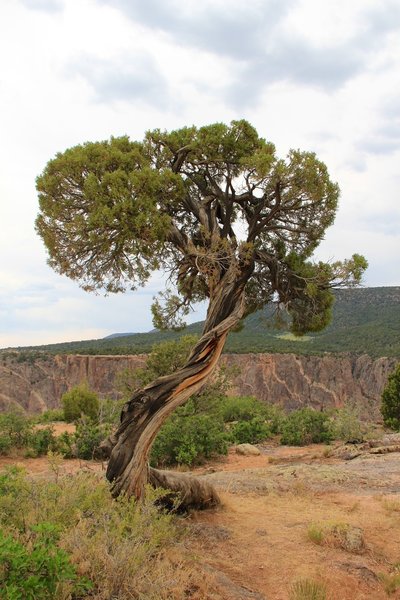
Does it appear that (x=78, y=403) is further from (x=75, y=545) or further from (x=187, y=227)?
(x=75, y=545)

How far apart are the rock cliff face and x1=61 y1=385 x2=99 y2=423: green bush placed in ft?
60.0

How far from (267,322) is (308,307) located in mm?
1183

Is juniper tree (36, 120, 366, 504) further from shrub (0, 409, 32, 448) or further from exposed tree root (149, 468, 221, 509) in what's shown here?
shrub (0, 409, 32, 448)

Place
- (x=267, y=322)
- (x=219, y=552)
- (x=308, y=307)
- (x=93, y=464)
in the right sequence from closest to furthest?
(x=219, y=552)
(x=308, y=307)
(x=267, y=322)
(x=93, y=464)

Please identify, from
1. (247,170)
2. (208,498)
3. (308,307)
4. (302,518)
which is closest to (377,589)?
(302,518)

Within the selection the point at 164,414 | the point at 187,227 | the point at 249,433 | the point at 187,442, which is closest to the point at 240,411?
the point at 249,433

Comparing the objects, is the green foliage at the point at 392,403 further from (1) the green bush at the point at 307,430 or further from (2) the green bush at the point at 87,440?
(2) the green bush at the point at 87,440

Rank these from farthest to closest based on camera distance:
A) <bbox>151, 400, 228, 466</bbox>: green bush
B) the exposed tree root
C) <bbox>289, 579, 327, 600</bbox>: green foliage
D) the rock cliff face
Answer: the rock cliff face, <bbox>151, 400, 228, 466</bbox>: green bush, the exposed tree root, <bbox>289, 579, 327, 600</bbox>: green foliage

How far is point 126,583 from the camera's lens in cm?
372

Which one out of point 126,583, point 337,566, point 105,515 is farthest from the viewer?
point 337,566

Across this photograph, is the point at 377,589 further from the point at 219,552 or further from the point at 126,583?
the point at 126,583

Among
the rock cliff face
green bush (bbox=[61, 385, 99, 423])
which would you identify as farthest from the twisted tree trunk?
the rock cliff face

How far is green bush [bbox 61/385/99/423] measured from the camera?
26578mm

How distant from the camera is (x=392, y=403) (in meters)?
22.3
